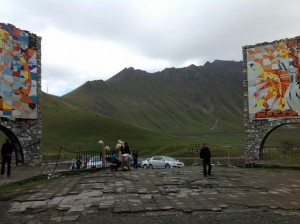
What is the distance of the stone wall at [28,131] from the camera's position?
77.1ft

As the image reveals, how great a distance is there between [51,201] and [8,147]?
787cm

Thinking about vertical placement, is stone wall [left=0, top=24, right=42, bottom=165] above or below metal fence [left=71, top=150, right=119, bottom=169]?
above

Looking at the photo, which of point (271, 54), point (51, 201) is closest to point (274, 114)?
point (271, 54)

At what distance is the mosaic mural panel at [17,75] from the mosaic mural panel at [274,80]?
52.8 feet

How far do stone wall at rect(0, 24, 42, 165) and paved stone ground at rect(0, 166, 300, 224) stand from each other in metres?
10.4

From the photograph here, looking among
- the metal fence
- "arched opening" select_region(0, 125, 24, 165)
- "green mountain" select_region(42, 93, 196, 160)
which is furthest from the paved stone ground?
"green mountain" select_region(42, 93, 196, 160)

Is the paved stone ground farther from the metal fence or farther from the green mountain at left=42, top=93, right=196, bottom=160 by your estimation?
the green mountain at left=42, top=93, right=196, bottom=160

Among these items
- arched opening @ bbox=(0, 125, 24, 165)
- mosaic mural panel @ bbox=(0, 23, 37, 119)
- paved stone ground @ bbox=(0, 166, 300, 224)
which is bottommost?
paved stone ground @ bbox=(0, 166, 300, 224)

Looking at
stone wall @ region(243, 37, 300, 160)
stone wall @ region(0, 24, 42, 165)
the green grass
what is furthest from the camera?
the green grass

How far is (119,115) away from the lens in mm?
180125

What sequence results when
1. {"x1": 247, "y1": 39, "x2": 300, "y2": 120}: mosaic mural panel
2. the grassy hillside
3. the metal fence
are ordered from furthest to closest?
1. the grassy hillside
2. {"x1": 247, "y1": 39, "x2": 300, "y2": 120}: mosaic mural panel
3. the metal fence

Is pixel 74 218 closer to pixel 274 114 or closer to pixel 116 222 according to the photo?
pixel 116 222

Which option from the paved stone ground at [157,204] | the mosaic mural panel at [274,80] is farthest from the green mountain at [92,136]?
the paved stone ground at [157,204]

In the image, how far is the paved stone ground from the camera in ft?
28.1
